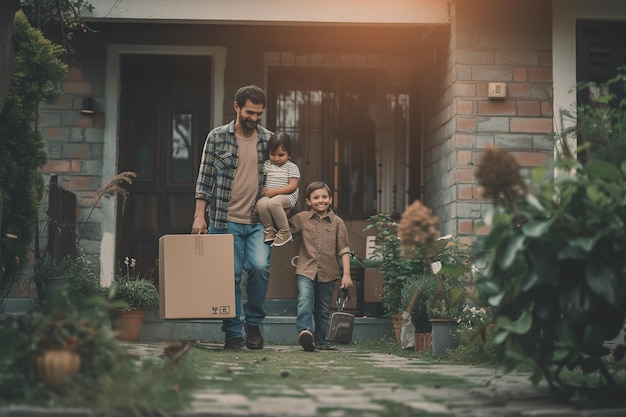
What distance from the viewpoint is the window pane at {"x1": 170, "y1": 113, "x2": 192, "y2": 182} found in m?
10.5

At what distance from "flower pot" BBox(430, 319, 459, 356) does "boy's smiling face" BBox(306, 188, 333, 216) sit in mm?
1299

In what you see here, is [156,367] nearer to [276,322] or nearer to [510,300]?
[510,300]

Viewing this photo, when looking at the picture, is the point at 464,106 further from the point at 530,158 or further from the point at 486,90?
the point at 530,158

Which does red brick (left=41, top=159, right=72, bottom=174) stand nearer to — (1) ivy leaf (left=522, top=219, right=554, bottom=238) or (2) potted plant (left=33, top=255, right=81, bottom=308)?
(2) potted plant (left=33, top=255, right=81, bottom=308)

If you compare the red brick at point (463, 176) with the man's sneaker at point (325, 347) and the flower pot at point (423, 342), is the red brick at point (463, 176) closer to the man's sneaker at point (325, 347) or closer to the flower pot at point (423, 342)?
the flower pot at point (423, 342)

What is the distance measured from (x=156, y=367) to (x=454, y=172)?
5.13 meters

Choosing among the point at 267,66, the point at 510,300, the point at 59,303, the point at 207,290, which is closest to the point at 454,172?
the point at 267,66

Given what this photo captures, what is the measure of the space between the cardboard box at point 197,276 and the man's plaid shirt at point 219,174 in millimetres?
398

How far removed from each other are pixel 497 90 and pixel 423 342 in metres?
2.76

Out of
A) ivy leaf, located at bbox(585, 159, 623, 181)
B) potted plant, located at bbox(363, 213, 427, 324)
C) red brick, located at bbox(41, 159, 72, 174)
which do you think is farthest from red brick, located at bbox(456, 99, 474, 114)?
ivy leaf, located at bbox(585, 159, 623, 181)

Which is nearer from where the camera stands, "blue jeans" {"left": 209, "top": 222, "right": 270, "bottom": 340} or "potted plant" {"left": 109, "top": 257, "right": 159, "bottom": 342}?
"blue jeans" {"left": 209, "top": 222, "right": 270, "bottom": 340}

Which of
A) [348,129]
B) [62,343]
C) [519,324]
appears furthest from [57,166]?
[519,324]

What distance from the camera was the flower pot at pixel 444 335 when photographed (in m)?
6.84

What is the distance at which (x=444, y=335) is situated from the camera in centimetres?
687
